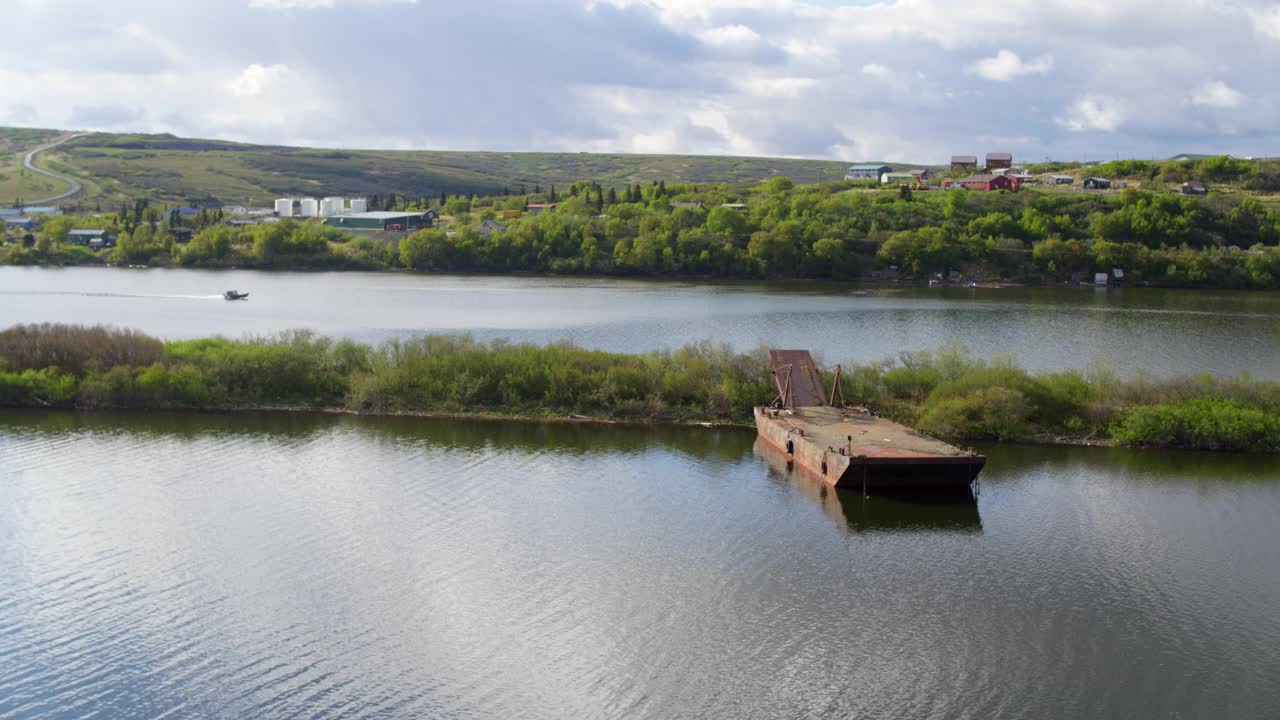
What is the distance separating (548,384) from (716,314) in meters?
25.6

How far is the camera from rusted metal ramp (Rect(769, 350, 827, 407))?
3338cm

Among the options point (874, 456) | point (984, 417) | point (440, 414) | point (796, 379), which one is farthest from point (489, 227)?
point (874, 456)

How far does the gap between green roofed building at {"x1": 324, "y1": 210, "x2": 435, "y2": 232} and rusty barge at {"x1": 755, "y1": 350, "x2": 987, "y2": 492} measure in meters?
76.3

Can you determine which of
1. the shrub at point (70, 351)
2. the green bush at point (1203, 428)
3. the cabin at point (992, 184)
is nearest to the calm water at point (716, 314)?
the green bush at point (1203, 428)

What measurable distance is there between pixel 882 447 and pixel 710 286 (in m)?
52.8

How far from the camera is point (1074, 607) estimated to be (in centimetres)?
1958

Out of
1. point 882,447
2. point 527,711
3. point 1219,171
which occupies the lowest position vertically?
point 527,711

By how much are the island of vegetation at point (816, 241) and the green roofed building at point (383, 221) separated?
299 centimetres

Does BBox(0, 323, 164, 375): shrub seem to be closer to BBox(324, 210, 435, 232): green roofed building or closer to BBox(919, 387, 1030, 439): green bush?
BBox(919, 387, 1030, 439): green bush

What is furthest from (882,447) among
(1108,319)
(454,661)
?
(1108,319)

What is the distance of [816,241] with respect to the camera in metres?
87.8

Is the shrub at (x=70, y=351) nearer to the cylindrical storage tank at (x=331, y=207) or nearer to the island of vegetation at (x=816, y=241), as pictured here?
the island of vegetation at (x=816, y=241)

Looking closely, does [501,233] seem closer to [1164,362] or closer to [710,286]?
[710,286]

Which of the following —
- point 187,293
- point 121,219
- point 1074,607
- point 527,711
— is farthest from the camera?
point 121,219
